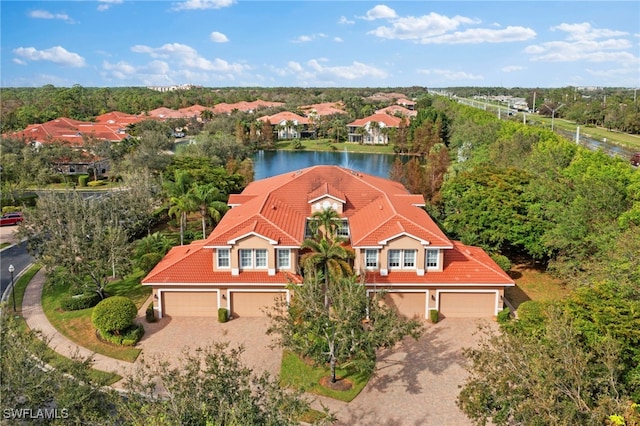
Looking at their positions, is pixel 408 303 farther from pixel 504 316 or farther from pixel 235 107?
pixel 235 107

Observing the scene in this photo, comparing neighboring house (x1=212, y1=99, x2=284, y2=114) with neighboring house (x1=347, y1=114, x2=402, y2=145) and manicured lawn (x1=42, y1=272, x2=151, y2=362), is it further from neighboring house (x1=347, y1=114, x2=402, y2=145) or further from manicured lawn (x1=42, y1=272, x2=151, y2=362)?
manicured lawn (x1=42, y1=272, x2=151, y2=362)

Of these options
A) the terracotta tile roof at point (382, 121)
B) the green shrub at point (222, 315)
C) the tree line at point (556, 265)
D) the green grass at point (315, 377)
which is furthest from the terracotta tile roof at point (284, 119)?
the green grass at point (315, 377)

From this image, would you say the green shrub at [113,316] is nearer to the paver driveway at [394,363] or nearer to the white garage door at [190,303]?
the paver driveway at [394,363]

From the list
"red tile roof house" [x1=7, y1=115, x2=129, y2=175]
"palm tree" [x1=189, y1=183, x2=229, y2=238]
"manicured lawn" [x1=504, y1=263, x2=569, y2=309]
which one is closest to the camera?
"manicured lawn" [x1=504, y1=263, x2=569, y2=309]

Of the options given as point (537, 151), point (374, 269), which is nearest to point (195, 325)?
point (374, 269)

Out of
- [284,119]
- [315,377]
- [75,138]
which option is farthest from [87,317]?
[284,119]

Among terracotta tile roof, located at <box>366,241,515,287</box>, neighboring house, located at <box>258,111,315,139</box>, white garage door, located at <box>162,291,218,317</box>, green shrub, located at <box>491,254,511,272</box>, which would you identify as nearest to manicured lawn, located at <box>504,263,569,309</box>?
green shrub, located at <box>491,254,511,272</box>

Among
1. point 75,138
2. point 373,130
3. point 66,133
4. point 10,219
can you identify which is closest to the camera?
point 10,219
